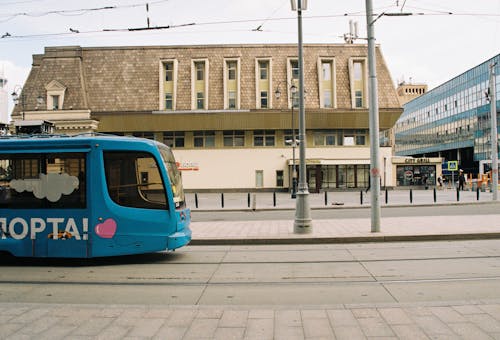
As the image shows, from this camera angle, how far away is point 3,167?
8.74m

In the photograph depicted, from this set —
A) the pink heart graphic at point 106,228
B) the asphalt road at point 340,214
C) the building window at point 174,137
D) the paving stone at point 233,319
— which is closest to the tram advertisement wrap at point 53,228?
the pink heart graphic at point 106,228

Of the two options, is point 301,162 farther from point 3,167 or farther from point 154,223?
point 3,167

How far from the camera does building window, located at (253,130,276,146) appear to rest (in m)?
46.6

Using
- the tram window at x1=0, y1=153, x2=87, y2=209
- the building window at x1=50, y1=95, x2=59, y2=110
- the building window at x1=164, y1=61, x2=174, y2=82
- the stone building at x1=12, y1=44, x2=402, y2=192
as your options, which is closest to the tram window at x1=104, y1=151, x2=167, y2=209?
the tram window at x1=0, y1=153, x2=87, y2=209

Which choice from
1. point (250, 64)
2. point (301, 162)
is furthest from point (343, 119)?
point (301, 162)

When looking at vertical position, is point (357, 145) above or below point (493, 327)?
above

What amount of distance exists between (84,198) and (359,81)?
4181cm

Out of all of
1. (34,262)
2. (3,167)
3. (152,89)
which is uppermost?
(152,89)

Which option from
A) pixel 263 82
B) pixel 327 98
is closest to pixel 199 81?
pixel 263 82

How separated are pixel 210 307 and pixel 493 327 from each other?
327cm

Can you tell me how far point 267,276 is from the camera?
25.2 feet

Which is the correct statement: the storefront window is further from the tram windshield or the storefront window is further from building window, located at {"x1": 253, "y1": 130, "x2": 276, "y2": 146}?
the tram windshield

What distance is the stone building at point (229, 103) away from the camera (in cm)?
4466

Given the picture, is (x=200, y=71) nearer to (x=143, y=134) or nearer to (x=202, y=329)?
(x=143, y=134)
